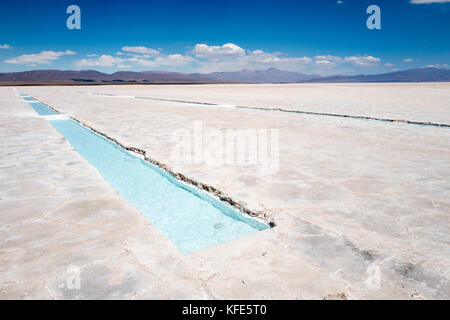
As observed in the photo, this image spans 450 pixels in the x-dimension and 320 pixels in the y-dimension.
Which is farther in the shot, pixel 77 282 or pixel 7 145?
pixel 7 145

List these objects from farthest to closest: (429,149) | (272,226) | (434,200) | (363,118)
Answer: (363,118) < (429,149) < (434,200) < (272,226)

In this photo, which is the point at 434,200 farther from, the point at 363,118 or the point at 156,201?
the point at 363,118

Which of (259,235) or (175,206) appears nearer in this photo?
(259,235)

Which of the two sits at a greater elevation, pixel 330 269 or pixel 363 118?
pixel 363 118

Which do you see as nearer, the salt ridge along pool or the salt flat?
the salt flat

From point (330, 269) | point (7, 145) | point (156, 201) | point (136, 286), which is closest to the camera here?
point (136, 286)

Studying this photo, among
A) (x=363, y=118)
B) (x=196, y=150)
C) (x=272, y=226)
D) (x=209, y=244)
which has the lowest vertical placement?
(x=209, y=244)

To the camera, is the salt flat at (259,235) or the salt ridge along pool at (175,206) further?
the salt ridge along pool at (175,206)
